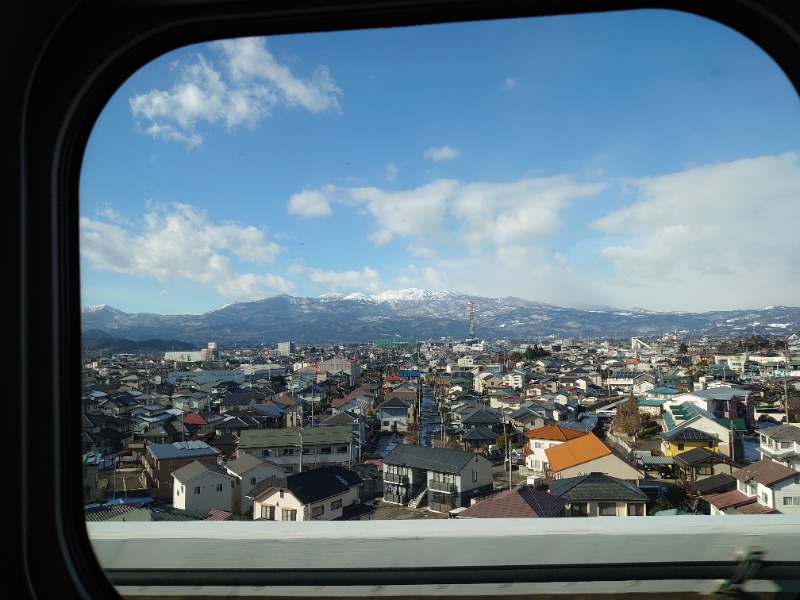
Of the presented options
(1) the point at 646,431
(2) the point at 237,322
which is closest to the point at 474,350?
(1) the point at 646,431

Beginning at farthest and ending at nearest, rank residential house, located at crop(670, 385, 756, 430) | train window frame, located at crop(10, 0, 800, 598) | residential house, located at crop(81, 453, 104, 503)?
residential house, located at crop(670, 385, 756, 430)
residential house, located at crop(81, 453, 104, 503)
train window frame, located at crop(10, 0, 800, 598)

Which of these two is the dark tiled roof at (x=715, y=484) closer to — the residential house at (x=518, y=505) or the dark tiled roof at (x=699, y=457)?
the dark tiled roof at (x=699, y=457)

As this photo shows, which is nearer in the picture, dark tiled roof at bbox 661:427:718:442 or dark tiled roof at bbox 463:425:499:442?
dark tiled roof at bbox 661:427:718:442

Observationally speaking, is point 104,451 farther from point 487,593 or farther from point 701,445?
point 701,445

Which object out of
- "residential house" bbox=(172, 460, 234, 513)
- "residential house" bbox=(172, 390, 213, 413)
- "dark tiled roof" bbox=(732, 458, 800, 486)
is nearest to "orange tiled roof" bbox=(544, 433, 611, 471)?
"dark tiled roof" bbox=(732, 458, 800, 486)

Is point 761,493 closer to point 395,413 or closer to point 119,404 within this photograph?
point 395,413

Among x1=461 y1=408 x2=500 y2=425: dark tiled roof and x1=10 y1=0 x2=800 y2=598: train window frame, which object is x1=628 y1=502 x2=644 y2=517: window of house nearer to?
x1=461 y1=408 x2=500 y2=425: dark tiled roof

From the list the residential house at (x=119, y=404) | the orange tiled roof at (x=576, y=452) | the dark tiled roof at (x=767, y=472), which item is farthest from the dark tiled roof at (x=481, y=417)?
the residential house at (x=119, y=404)
